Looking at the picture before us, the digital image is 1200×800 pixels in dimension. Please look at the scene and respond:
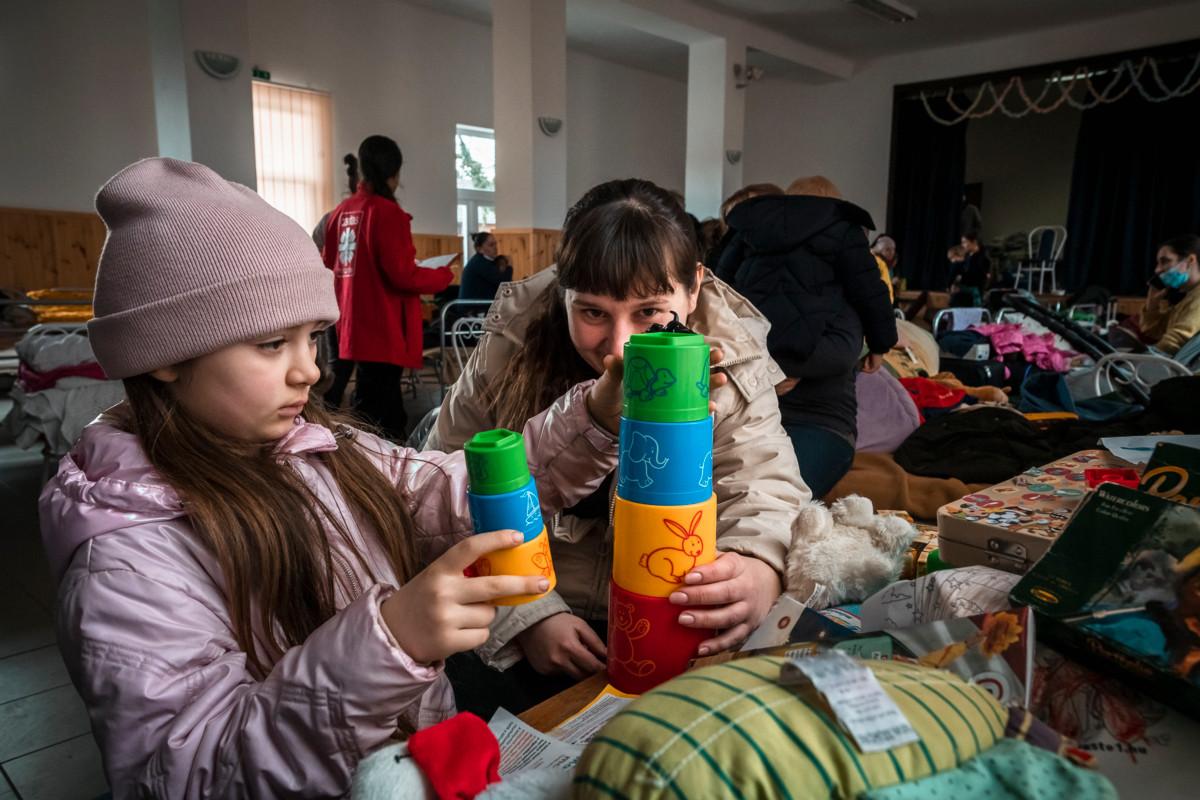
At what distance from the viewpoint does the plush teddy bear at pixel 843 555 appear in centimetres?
96

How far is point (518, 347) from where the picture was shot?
1373 millimetres

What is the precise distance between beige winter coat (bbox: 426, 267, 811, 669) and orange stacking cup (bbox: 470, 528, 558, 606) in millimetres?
380

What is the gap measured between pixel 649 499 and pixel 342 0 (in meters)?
8.70

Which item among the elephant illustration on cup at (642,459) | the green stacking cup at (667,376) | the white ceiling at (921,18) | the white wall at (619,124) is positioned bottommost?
the elephant illustration on cup at (642,459)

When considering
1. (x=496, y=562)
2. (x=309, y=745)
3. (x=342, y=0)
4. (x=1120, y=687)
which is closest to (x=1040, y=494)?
(x=1120, y=687)

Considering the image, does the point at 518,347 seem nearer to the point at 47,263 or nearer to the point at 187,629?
the point at 187,629

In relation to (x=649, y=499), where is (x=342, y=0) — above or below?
above

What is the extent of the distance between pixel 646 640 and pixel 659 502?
0.15 meters

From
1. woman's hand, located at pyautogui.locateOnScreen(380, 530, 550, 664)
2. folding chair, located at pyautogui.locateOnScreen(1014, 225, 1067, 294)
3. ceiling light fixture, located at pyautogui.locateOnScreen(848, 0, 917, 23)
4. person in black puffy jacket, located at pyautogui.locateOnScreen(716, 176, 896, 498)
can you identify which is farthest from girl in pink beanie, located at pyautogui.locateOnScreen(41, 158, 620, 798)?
folding chair, located at pyautogui.locateOnScreen(1014, 225, 1067, 294)

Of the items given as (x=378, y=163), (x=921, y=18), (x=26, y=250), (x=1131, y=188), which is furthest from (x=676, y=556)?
(x=1131, y=188)

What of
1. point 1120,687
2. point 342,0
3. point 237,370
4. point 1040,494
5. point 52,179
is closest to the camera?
point 1120,687

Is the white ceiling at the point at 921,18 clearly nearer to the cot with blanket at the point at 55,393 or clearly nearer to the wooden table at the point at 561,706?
the cot with blanket at the point at 55,393

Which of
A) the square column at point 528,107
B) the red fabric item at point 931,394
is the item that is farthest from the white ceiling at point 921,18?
the red fabric item at point 931,394

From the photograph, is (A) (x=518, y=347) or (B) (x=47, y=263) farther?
(B) (x=47, y=263)
